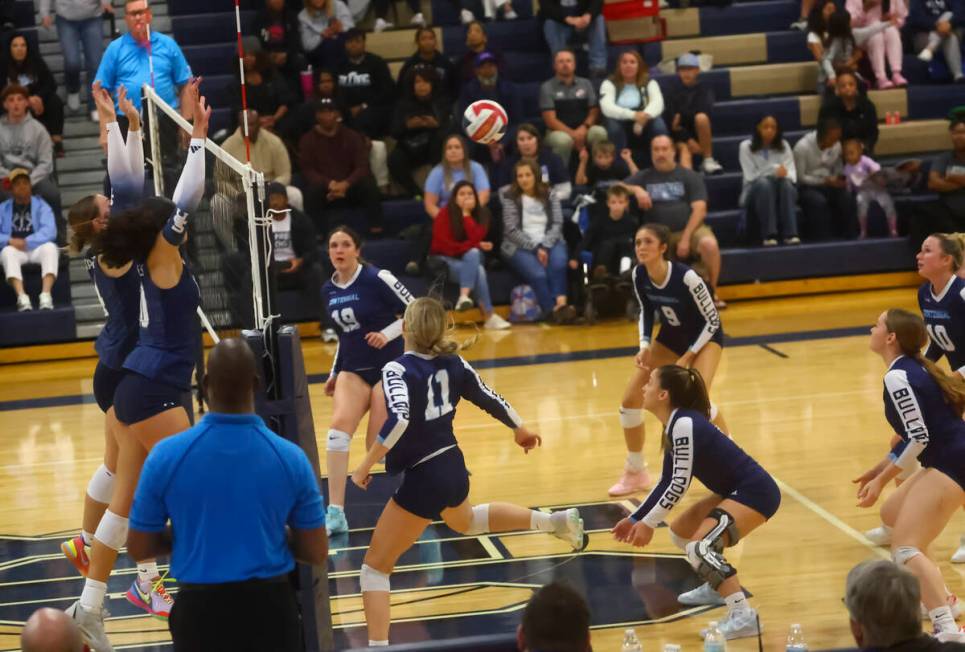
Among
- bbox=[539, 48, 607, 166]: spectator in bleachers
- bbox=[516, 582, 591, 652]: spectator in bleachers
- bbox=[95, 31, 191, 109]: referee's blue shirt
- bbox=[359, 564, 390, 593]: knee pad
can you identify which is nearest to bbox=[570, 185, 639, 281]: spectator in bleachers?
bbox=[539, 48, 607, 166]: spectator in bleachers

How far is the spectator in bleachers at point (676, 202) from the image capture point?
46.8 feet

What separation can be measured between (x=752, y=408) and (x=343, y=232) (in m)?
3.70

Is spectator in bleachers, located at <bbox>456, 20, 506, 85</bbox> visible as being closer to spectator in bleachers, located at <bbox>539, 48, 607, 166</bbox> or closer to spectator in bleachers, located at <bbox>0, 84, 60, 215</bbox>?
spectator in bleachers, located at <bbox>539, 48, 607, 166</bbox>

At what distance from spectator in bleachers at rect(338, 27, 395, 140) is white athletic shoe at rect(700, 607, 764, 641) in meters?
10.1

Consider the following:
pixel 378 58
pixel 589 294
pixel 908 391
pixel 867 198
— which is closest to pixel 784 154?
pixel 867 198

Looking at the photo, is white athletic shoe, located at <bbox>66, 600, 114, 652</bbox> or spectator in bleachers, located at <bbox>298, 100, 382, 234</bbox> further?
spectator in bleachers, located at <bbox>298, 100, 382, 234</bbox>

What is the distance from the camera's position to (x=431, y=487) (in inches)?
248

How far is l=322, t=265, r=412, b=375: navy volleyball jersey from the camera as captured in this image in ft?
27.3

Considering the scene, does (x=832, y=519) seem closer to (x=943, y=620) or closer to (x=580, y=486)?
(x=580, y=486)

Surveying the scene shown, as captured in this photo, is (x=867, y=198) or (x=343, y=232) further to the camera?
(x=867, y=198)

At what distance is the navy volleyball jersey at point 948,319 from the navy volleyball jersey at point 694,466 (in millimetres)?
1440

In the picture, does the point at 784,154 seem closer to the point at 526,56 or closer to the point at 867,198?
the point at 867,198

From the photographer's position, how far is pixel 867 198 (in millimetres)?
15367

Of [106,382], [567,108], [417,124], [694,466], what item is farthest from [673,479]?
[567,108]
